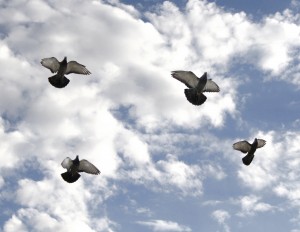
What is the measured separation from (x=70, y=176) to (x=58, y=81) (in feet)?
13.1

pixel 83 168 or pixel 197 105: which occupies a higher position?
pixel 197 105

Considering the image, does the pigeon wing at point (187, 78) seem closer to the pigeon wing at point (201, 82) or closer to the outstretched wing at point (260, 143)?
the pigeon wing at point (201, 82)

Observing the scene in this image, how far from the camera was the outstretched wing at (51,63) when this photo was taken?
2780cm

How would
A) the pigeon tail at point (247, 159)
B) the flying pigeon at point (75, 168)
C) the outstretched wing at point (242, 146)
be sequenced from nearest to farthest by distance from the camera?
1. the pigeon tail at point (247, 159)
2. the outstretched wing at point (242, 146)
3. the flying pigeon at point (75, 168)

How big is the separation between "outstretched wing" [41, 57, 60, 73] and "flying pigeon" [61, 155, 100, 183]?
3.79 metres

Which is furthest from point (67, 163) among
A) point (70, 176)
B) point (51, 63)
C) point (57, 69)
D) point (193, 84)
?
point (193, 84)

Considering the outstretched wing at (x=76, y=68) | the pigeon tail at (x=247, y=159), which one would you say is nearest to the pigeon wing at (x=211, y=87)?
the pigeon tail at (x=247, y=159)

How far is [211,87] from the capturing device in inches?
1127

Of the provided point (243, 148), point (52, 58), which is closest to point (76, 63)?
point (52, 58)

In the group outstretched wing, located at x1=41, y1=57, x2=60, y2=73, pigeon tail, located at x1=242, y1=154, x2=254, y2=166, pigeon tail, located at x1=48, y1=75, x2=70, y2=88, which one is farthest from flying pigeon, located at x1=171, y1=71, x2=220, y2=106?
outstretched wing, located at x1=41, y1=57, x2=60, y2=73

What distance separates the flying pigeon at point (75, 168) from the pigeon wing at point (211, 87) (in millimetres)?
5819

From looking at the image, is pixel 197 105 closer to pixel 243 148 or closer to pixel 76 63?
pixel 243 148

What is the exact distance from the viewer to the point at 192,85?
1091 inches

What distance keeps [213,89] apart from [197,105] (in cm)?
195
